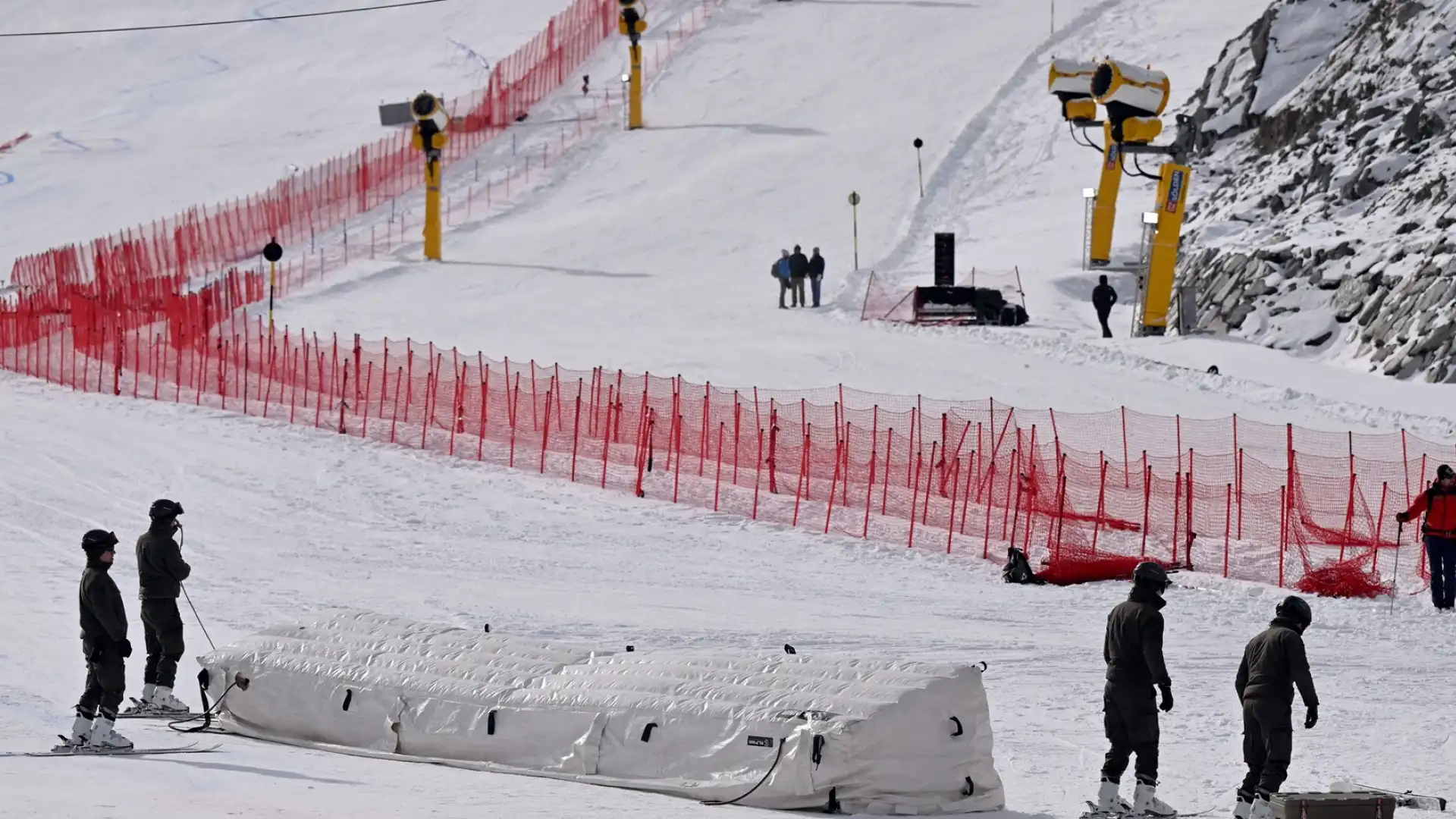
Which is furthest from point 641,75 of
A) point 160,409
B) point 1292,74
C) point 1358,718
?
point 1358,718

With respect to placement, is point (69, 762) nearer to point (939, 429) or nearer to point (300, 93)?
point (939, 429)

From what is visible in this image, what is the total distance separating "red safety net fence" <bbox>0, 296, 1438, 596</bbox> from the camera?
1922cm

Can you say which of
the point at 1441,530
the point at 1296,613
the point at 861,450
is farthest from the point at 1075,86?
the point at 1296,613

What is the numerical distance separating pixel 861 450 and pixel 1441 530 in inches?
283

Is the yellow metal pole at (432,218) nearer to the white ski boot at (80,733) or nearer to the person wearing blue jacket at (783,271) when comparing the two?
the person wearing blue jacket at (783,271)

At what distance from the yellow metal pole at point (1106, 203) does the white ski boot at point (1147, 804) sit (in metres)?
24.3

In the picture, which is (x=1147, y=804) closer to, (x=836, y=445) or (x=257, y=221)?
(x=836, y=445)

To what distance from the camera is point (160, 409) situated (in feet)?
88.9

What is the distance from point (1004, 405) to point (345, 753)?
1566 cm

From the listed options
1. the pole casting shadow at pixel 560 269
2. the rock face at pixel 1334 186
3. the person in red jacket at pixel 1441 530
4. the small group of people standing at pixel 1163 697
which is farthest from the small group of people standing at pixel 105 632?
the pole casting shadow at pixel 560 269

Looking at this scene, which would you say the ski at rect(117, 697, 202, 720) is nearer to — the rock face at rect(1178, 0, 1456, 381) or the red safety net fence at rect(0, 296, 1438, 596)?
the red safety net fence at rect(0, 296, 1438, 596)

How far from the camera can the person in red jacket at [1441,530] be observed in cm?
1681

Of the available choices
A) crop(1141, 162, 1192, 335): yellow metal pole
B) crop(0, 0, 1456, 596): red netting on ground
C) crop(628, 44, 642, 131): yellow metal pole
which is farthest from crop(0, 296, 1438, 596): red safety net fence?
crop(628, 44, 642, 131): yellow metal pole

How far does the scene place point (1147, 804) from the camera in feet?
33.8
